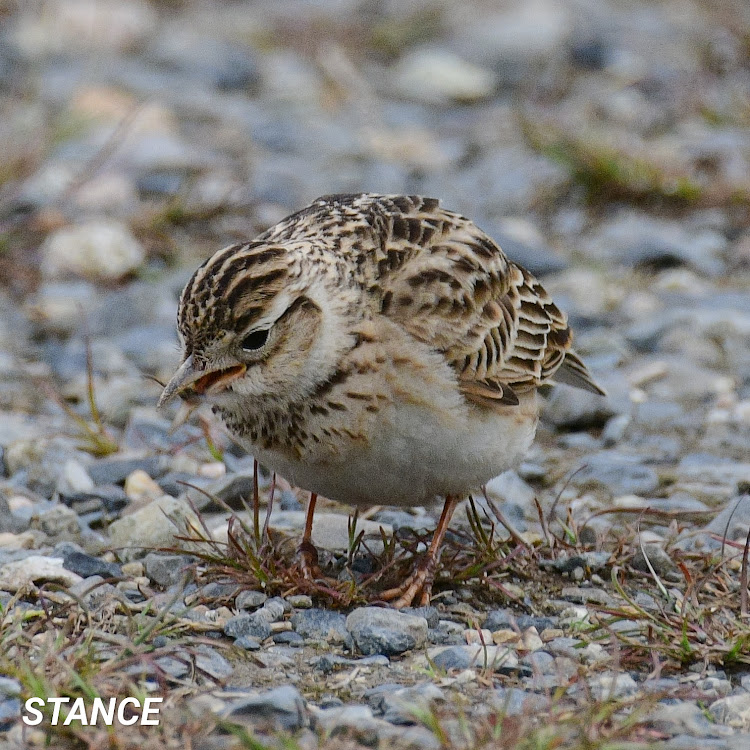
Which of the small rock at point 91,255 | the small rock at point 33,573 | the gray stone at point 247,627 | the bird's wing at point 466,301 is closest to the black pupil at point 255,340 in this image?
the bird's wing at point 466,301

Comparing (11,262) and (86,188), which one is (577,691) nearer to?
(11,262)

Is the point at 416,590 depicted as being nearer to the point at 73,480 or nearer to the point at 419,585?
the point at 419,585

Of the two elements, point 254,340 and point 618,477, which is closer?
point 254,340

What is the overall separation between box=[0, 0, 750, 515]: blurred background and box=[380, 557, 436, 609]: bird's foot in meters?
1.84

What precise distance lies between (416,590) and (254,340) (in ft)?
3.90

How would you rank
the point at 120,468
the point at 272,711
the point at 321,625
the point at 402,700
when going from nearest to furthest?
the point at 272,711 < the point at 402,700 < the point at 321,625 < the point at 120,468

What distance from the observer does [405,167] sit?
39.9ft

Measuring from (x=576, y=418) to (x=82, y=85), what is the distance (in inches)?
287

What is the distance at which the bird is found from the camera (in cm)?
495

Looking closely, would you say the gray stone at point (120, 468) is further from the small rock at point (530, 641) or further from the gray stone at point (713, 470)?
the gray stone at point (713, 470)

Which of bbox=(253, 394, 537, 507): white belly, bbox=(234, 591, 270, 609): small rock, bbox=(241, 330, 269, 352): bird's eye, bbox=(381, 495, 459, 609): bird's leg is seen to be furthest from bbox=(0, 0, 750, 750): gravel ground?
bbox=(241, 330, 269, 352): bird's eye

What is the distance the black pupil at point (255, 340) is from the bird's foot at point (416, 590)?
1116mm

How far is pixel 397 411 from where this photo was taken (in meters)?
5.07

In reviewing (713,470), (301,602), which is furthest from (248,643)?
(713,470)
